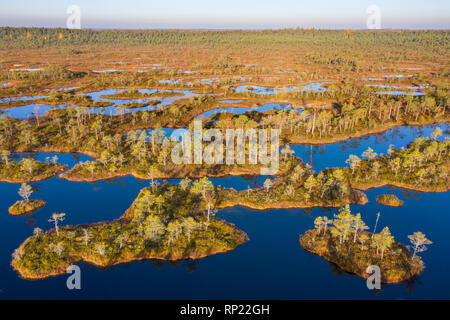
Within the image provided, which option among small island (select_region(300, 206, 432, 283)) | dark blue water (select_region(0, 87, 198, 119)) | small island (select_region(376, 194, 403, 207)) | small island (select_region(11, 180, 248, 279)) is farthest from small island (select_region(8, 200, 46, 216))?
small island (select_region(376, 194, 403, 207))

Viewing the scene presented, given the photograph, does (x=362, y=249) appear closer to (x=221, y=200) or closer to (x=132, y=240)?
(x=221, y=200)

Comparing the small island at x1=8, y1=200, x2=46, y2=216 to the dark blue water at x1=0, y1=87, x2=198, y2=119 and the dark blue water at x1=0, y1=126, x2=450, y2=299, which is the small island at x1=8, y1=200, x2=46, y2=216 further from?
the dark blue water at x1=0, y1=87, x2=198, y2=119

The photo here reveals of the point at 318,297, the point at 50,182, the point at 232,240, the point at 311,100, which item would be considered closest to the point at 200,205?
the point at 232,240

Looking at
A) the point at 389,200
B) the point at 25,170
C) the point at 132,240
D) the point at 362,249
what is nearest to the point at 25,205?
the point at 25,170

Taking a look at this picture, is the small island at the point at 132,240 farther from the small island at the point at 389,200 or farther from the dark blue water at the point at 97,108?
the dark blue water at the point at 97,108

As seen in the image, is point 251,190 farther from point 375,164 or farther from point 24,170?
point 24,170
